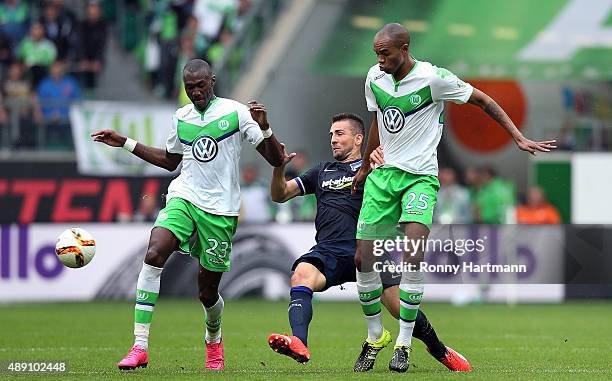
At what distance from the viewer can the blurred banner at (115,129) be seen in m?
21.0

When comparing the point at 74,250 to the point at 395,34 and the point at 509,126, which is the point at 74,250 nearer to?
the point at 395,34

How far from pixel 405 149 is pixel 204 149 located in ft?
5.11

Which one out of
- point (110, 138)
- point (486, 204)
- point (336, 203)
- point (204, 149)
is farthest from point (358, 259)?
point (486, 204)

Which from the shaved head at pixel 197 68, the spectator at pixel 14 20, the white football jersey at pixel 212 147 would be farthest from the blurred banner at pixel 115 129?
the shaved head at pixel 197 68

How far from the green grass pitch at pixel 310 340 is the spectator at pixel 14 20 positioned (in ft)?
20.7

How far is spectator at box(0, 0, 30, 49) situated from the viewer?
2409 centimetres

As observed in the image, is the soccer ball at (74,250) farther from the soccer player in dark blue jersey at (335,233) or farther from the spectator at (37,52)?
the spectator at (37,52)

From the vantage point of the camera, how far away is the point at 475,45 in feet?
79.9

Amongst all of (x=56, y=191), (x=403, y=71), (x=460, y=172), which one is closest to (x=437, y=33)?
(x=460, y=172)

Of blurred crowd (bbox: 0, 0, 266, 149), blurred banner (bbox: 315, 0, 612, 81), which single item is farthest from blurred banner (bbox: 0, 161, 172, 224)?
blurred banner (bbox: 315, 0, 612, 81)

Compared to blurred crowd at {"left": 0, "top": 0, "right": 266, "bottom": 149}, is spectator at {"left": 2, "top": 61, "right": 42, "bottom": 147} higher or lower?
lower

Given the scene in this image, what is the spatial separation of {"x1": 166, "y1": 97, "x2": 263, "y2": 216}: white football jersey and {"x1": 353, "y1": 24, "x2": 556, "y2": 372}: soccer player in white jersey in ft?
3.26

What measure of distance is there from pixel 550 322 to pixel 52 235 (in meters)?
7.85

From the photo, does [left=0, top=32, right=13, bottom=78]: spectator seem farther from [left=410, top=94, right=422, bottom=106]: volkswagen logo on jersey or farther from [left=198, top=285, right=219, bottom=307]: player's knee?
[left=410, top=94, right=422, bottom=106]: volkswagen logo on jersey
